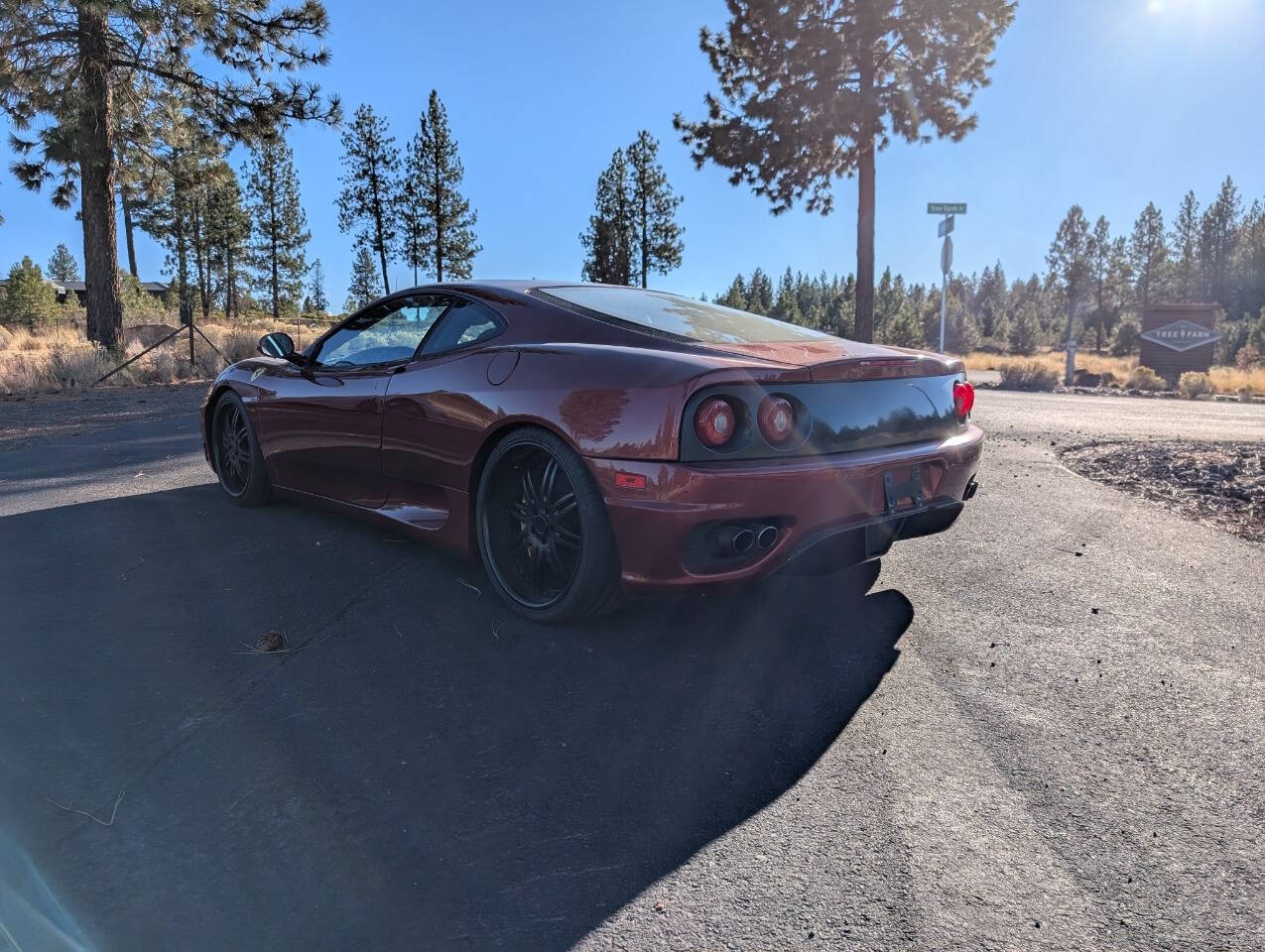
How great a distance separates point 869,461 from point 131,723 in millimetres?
2409

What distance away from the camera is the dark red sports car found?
2605 mm

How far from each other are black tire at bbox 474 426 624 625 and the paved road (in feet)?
0.48

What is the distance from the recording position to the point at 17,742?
222cm

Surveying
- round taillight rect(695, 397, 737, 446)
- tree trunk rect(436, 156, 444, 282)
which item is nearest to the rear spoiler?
round taillight rect(695, 397, 737, 446)

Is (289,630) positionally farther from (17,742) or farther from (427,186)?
(427,186)

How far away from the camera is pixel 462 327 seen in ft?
11.5

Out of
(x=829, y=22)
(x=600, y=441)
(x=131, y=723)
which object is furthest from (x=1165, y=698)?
(x=829, y=22)

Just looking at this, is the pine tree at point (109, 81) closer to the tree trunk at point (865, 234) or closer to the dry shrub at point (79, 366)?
the dry shrub at point (79, 366)

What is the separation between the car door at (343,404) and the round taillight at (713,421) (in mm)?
1607

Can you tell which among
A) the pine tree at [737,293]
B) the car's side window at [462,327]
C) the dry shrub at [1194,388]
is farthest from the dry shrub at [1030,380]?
the pine tree at [737,293]

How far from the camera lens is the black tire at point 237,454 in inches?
183

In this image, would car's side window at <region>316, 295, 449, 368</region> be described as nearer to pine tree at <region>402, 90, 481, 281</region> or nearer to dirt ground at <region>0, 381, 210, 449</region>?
dirt ground at <region>0, 381, 210, 449</region>

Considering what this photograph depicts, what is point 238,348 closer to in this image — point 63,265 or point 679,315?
point 679,315

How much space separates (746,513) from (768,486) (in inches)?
4.3
